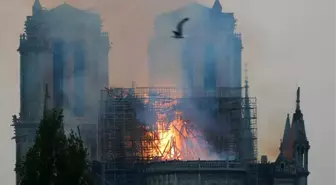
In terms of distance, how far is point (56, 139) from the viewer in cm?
17862

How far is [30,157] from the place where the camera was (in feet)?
584

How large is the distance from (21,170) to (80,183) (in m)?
4.93

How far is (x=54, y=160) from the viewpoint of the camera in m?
178

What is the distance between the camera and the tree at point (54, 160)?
176 meters

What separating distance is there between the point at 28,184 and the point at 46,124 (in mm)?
4767

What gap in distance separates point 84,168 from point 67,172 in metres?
1.55

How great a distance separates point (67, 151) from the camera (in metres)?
178

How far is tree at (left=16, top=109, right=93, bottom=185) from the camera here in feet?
578

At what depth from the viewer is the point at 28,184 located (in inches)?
6905

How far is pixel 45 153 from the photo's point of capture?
178 m

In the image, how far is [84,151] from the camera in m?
178

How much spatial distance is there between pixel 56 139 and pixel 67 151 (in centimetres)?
111

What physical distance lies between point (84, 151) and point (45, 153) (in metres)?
2.22

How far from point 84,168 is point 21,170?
170 inches
